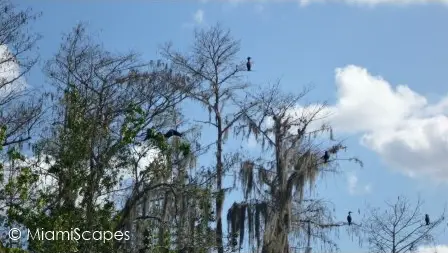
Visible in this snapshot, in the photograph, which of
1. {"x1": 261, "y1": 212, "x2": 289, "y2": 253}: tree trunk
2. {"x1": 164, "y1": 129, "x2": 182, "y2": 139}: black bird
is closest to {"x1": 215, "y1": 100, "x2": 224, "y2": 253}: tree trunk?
{"x1": 261, "y1": 212, "x2": 289, "y2": 253}: tree trunk

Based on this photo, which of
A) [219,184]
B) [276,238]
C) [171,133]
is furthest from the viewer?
[219,184]

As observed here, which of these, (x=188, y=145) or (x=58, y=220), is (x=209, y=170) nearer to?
(x=188, y=145)

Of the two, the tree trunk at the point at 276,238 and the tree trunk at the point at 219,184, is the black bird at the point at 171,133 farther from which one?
the tree trunk at the point at 276,238

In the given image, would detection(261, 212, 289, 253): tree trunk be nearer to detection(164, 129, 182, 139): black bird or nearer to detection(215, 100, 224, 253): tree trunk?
detection(215, 100, 224, 253): tree trunk

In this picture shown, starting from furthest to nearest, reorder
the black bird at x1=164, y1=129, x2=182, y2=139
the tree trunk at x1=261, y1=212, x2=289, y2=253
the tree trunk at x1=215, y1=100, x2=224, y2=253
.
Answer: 1. the tree trunk at x1=261, y1=212, x2=289, y2=253
2. the tree trunk at x1=215, y1=100, x2=224, y2=253
3. the black bird at x1=164, y1=129, x2=182, y2=139

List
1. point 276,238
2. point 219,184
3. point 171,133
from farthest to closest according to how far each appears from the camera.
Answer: point 219,184 → point 276,238 → point 171,133

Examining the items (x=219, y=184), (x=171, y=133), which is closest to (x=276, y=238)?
(x=219, y=184)

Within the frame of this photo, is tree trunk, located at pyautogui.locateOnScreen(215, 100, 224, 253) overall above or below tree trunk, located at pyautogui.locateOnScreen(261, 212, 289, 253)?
above

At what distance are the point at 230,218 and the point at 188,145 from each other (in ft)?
11.3

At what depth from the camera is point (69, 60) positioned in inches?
730

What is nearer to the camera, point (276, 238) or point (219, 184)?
point (276, 238)

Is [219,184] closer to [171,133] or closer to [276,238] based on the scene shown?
[276,238]

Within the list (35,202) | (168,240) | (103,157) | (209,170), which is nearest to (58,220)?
(35,202)

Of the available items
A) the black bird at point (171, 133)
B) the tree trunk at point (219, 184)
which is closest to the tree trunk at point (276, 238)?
the tree trunk at point (219, 184)
